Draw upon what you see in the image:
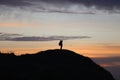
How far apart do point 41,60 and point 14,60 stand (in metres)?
5.26

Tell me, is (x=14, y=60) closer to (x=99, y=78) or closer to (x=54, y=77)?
(x=54, y=77)

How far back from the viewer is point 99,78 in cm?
7006

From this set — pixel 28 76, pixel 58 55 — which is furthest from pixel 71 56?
pixel 28 76

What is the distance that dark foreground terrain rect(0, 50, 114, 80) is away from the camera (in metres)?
64.3

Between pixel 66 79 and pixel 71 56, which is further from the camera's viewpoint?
pixel 71 56

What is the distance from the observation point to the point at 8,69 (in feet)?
215

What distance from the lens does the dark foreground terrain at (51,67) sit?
64.3m

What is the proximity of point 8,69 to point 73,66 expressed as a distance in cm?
1269

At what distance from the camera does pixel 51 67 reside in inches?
2640

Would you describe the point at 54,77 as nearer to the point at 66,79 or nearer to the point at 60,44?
the point at 66,79

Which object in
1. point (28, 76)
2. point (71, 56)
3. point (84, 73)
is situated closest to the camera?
point (28, 76)

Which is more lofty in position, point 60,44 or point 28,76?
point 60,44

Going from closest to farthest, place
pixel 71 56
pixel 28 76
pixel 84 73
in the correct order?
pixel 28 76 → pixel 84 73 → pixel 71 56

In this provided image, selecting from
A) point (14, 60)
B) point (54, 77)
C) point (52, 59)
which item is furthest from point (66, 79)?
point (14, 60)
